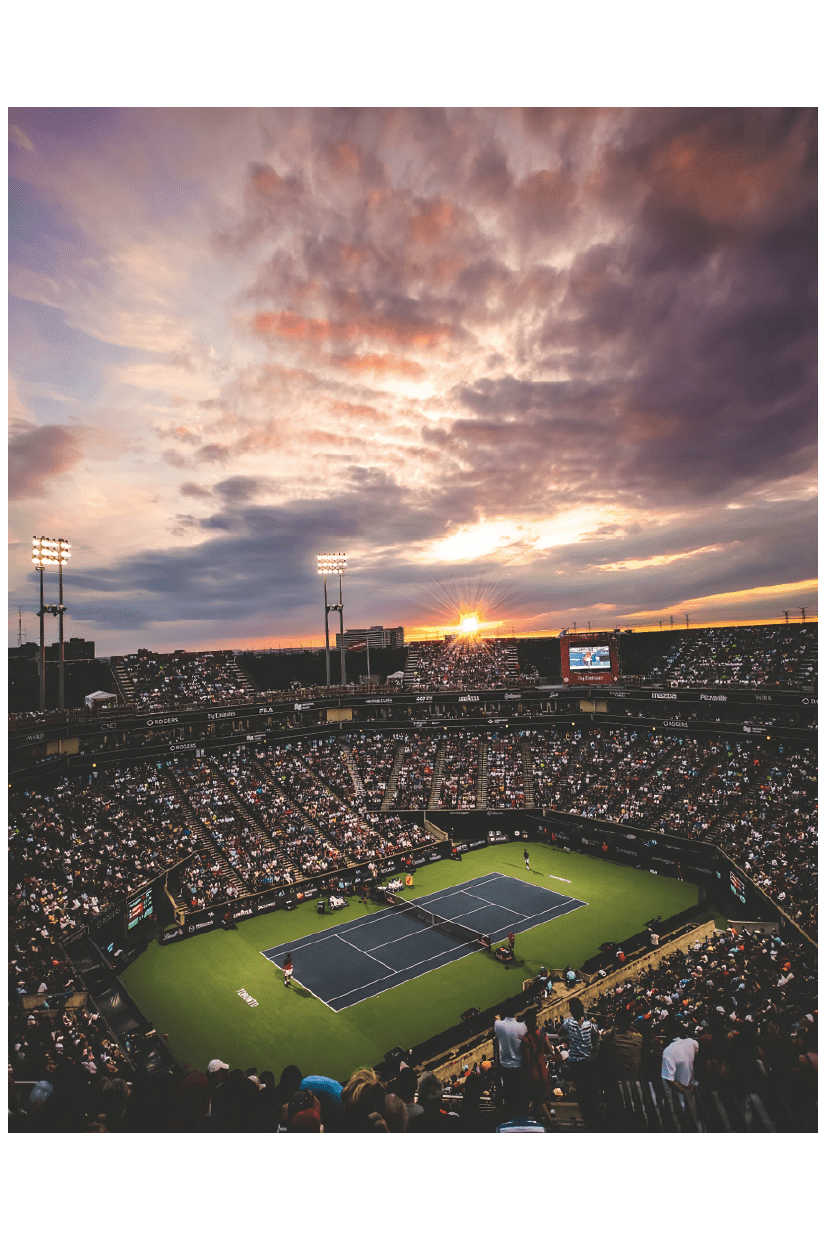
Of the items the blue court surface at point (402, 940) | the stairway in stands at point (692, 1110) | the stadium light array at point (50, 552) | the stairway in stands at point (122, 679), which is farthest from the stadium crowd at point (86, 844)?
the stairway in stands at point (692, 1110)

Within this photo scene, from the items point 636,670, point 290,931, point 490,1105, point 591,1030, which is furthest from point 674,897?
point 636,670

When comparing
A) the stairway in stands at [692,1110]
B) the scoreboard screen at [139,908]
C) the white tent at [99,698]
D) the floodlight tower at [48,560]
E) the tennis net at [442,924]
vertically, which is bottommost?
the tennis net at [442,924]

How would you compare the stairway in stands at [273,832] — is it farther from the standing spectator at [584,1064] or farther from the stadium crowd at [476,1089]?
the standing spectator at [584,1064]

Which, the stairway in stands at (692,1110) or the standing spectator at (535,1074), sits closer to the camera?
the stairway in stands at (692,1110)

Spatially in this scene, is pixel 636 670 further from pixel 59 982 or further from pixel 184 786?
pixel 59 982

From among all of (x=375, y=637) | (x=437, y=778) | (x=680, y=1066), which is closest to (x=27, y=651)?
(x=437, y=778)

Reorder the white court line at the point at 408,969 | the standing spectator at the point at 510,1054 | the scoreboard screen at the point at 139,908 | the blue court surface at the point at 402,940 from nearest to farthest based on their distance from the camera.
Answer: the standing spectator at the point at 510,1054 → the white court line at the point at 408,969 → the blue court surface at the point at 402,940 → the scoreboard screen at the point at 139,908

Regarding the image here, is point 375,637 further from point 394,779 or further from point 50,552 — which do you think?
point 50,552
